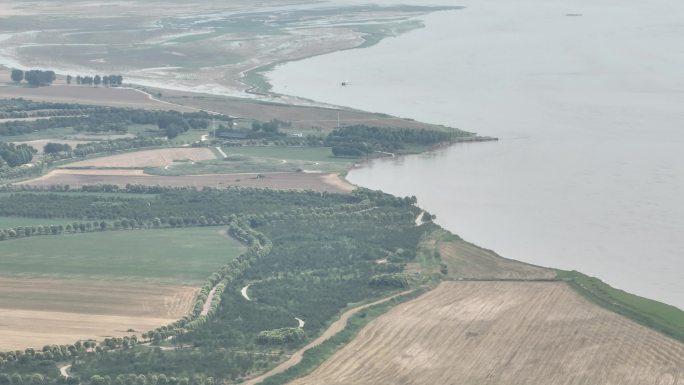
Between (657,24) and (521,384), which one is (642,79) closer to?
(657,24)

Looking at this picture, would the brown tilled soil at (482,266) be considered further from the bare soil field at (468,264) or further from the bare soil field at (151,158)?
the bare soil field at (151,158)

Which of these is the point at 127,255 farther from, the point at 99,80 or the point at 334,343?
the point at 99,80

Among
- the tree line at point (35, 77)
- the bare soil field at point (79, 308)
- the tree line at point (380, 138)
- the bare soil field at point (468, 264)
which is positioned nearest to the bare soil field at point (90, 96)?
the tree line at point (35, 77)

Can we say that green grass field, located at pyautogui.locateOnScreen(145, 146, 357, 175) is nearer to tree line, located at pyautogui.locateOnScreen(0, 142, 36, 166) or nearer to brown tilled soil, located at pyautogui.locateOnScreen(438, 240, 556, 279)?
tree line, located at pyautogui.locateOnScreen(0, 142, 36, 166)

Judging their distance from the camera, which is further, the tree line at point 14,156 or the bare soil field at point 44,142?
the bare soil field at point 44,142

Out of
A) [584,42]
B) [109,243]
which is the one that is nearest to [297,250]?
[109,243]
